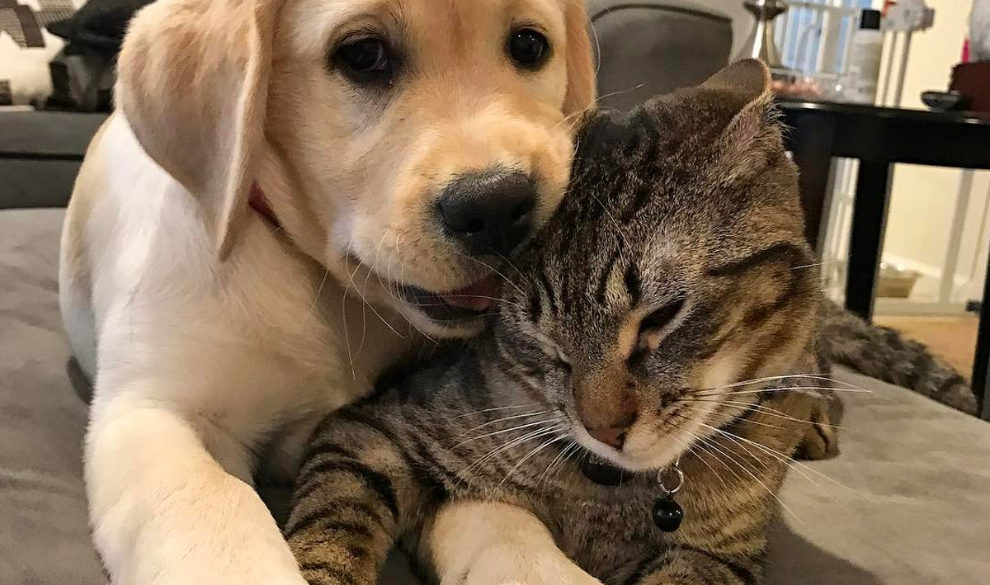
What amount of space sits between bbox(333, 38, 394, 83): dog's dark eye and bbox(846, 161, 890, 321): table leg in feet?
4.66

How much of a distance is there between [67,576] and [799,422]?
2.63 ft

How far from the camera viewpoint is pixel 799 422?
991mm

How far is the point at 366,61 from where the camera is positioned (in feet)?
3.06

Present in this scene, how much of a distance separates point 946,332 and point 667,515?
3.09m

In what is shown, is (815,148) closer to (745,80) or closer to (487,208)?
(745,80)

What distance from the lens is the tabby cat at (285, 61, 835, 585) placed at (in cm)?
79

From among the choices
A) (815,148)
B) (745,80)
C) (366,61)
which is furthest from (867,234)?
(366,61)

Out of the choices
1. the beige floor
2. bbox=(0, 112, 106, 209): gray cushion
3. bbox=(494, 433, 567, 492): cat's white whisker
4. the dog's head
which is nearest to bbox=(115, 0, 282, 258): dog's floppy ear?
the dog's head

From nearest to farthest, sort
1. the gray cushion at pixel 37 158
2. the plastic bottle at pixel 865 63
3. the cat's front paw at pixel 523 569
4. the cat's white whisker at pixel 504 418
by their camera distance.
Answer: the cat's front paw at pixel 523 569
the cat's white whisker at pixel 504 418
the plastic bottle at pixel 865 63
the gray cushion at pixel 37 158

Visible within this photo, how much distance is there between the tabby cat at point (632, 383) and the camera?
0.79 meters

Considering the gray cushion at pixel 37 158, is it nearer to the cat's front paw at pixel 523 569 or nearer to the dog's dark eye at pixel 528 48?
the dog's dark eye at pixel 528 48

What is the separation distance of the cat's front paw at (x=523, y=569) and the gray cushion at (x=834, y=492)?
106mm

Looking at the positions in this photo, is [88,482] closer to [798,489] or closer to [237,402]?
[237,402]

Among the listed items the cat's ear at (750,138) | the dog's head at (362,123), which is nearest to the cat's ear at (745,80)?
the cat's ear at (750,138)
